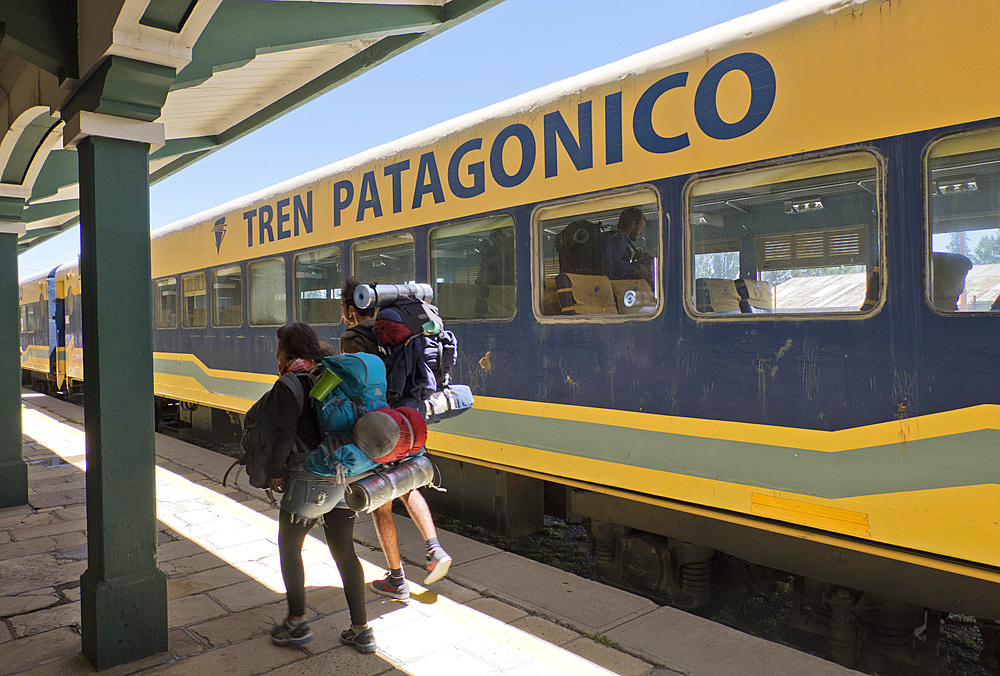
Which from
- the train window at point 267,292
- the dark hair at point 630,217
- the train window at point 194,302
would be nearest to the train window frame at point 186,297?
the train window at point 194,302

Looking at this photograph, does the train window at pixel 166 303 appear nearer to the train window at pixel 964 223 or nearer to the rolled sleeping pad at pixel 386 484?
the rolled sleeping pad at pixel 386 484

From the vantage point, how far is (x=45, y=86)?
4.05m

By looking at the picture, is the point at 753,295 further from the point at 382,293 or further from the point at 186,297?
the point at 186,297

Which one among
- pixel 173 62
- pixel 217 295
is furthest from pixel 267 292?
pixel 173 62

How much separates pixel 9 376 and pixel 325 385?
482 centimetres

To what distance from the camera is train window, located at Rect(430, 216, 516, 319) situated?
14.9 ft

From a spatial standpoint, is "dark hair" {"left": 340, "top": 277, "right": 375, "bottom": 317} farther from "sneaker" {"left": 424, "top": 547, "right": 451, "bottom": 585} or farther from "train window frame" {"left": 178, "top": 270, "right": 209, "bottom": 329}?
"train window frame" {"left": 178, "top": 270, "right": 209, "bottom": 329}

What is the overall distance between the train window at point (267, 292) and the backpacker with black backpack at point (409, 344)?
3.60m

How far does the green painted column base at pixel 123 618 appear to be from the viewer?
9.92 ft

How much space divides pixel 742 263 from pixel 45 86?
13.5 ft

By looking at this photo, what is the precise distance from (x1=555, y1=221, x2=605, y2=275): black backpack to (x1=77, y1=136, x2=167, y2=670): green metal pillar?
7.46 ft

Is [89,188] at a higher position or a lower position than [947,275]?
higher

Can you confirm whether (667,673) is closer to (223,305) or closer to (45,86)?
(45,86)

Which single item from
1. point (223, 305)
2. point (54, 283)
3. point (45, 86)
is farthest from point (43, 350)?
point (45, 86)
